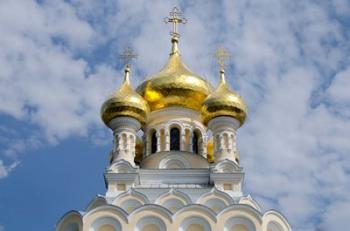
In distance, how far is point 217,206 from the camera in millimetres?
15453

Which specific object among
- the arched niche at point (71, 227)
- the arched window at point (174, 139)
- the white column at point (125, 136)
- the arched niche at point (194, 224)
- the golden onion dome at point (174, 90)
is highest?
the golden onion dome at point (174, 90)

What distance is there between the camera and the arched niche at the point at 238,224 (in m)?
14.5

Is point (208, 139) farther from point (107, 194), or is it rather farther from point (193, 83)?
Answer: point (107, 194)

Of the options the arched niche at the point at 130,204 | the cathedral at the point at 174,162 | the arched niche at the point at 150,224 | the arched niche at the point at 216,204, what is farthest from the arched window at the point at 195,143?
the arched niche at the point at 150,224

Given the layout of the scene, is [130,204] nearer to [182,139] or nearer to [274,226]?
[182,139]

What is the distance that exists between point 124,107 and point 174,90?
1.39m

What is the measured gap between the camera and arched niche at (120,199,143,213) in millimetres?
15281

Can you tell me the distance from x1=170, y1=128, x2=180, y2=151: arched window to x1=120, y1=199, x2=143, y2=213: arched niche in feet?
8.08

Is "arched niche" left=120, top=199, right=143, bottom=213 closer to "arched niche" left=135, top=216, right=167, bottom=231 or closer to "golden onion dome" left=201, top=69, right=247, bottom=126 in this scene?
"arched niche" left=135, top=216, right=167, bottom=231

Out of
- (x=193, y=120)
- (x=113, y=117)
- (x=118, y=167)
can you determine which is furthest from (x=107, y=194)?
(x=193, y=120)

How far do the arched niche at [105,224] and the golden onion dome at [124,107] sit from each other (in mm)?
3002

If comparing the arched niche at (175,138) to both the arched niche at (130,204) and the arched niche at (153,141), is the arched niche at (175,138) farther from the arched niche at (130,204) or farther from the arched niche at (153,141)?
the arched niche at (130,204)

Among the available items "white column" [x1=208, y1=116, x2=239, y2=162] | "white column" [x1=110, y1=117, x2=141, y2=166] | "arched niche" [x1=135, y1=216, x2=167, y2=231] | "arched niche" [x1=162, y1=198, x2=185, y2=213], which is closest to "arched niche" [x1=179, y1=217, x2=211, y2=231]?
"arched niche" [x1=135, y1=216, x2=167, y2=231]

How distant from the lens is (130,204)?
15.3 m
